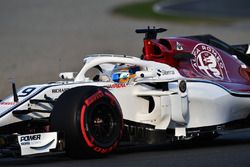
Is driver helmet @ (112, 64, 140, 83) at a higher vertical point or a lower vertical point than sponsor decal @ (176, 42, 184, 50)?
lower

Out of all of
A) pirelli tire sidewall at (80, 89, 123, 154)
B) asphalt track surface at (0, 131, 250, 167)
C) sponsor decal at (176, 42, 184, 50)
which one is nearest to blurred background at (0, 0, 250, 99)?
sponsor decal at (176, 42, 184, 50)

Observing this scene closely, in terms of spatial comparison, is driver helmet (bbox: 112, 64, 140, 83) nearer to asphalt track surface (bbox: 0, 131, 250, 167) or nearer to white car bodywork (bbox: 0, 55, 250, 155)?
white car bodywork (bbox: 0, 55, 250, 155)

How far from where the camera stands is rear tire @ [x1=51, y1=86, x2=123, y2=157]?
808 centimetres

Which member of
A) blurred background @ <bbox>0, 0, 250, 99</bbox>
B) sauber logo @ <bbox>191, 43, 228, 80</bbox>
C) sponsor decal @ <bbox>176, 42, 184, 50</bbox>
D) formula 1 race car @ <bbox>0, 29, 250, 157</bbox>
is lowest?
formula 1 race car @ <bbox>0, 29, 250, 157</bbox>

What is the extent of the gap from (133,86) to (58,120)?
1377 mm

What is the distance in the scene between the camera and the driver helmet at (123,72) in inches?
378

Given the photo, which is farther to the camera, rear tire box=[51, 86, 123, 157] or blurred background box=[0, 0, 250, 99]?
blurred background box=[0, 0, 250, 99]

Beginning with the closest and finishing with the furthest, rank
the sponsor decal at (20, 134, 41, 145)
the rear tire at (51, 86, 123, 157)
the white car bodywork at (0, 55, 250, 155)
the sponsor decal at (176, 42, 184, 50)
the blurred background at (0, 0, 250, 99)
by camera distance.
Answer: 1. the sponsor decal at (20, 134, 41, 145)
2. the rear tire at (51, 86, 123, 157)
3. the white car bodywork at (0, 55, 250, 155)
4. the sponsor decal at (176, 42, 184, 50)
5. the blurred background at (0, 0, 250, 99)

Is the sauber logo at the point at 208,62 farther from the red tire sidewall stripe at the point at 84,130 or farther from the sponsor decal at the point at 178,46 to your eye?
the red tire sidewall stripe at the point at 84,130

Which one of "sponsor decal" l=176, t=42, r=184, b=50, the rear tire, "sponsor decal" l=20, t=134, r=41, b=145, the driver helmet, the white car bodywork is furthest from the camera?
"sponsor decal" l=176, t=42, r=184, b=50

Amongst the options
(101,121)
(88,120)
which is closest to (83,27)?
(101,121)

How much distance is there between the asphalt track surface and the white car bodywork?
16.5 inches

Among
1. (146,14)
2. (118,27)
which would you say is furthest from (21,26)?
(146,14)

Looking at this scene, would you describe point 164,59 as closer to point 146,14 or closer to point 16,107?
point 16,107
